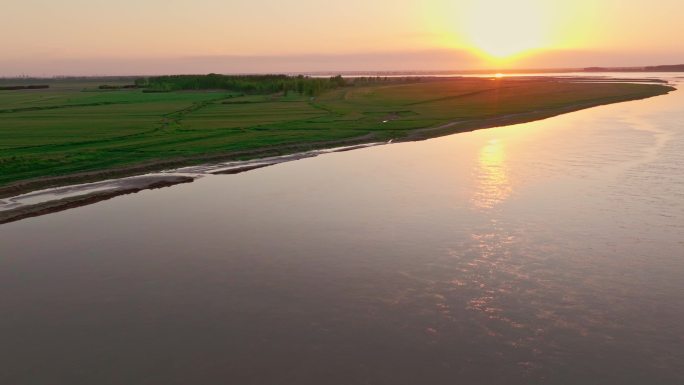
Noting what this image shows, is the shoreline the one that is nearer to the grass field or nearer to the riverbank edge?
the riverbank edge

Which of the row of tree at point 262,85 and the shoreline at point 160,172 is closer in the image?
the shoreline at point 160,172

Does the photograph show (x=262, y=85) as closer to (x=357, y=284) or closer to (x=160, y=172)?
(x=160, y=172)

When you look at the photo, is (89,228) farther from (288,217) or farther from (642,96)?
(642,96)

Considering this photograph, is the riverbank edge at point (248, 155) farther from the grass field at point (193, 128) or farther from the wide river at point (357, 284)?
the wide river at point (357, 284)

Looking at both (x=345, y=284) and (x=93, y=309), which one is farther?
(x=345, y=284)

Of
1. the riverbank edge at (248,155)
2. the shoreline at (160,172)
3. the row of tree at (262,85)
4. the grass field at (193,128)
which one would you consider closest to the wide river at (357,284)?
the shoreline at (160,172)

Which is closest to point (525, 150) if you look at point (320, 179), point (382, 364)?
point (320, 179)

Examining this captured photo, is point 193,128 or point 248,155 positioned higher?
point 193,128

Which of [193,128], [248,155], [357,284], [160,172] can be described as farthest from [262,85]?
[357,284]
